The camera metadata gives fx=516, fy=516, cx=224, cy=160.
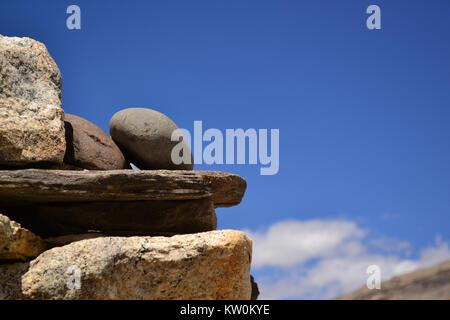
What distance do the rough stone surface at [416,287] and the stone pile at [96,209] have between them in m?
1.53

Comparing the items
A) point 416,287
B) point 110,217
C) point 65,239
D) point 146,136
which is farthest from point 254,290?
point 65,239

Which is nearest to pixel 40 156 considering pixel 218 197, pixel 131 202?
pixel 131 202

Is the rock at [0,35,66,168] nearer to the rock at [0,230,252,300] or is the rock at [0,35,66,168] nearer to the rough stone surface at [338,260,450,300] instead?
the rock at [0,230,252,300]

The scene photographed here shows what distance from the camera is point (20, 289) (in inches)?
207

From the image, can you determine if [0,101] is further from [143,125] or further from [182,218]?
[182,218]

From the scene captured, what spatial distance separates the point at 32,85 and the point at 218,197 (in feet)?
8.78

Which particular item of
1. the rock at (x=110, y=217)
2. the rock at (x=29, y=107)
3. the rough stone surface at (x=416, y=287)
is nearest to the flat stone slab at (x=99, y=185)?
the rock at (x=110, y=217)

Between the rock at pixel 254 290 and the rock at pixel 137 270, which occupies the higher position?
the rock at pixel 137 270

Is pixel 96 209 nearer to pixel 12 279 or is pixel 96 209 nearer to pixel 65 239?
pixel 65 239

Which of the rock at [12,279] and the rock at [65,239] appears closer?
the rock at [12,279]

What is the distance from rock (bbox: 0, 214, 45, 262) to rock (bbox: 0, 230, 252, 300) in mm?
112

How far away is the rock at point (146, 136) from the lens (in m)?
6.68

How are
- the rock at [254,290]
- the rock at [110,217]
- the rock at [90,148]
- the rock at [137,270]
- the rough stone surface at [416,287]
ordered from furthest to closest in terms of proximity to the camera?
the rock at [254,290] < the rock at [90,148] < the rock at [110,217] < the rough stone surface at [416,287] < the rock at [137,270]

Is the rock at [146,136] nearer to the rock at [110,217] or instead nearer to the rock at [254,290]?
the rock at [110,217]
